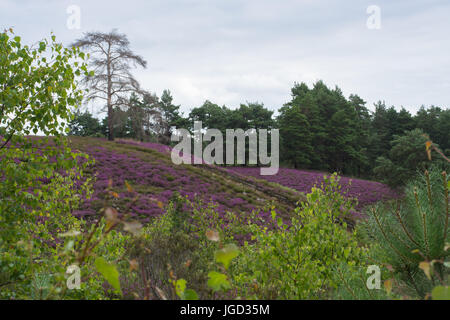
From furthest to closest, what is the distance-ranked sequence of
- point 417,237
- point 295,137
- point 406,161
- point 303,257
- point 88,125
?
point 88,125, point 295,137, point 406,161, point 303,257, point 417,237

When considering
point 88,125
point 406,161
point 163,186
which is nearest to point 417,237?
point 163,186

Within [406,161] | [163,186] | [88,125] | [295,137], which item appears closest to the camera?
[163,186]

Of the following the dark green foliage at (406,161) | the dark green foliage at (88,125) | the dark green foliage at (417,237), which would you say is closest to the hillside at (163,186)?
the dark green foliage at (406,161)

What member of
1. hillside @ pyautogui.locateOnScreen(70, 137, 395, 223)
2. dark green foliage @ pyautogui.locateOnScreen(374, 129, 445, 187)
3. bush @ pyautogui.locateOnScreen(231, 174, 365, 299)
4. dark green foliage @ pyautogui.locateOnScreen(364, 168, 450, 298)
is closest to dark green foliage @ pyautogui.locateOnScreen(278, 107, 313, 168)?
dark green foliage @ pyautogui.locateOnScreen(374, 129, 445, 187)

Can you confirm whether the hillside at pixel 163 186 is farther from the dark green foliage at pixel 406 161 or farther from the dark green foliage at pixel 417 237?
the dark green foliage at pixel 417 237

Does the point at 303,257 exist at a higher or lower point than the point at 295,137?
lower

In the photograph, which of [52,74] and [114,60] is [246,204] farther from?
[114,60]

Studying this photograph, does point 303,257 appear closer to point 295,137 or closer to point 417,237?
point 417,237

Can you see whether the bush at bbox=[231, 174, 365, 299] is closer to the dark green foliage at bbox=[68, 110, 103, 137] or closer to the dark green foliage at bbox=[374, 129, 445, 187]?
the dark green foliage at bbox=[374, 129, 445, 187]

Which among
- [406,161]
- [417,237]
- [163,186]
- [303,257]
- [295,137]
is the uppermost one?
[295,137]

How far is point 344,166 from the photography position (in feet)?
148
